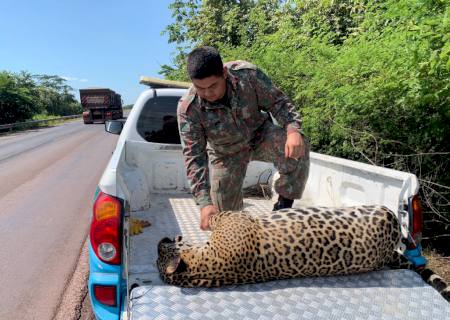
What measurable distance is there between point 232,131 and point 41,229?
3.46m

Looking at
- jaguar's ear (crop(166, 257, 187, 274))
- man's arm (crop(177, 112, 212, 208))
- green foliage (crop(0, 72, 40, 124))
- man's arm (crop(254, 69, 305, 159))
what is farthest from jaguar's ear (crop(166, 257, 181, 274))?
green foliage (crop(0, 72, 40, 124))

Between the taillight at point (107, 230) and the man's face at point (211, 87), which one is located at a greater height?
the man's face at point (211, 87)

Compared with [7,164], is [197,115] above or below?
above

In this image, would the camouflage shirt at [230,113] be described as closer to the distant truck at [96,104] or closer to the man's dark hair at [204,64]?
the man's dark hair at [204,64]

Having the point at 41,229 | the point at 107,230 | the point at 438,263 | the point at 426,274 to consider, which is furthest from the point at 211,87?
the point at 41,229

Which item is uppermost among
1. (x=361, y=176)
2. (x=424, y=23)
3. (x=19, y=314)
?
(x=424, y=23)

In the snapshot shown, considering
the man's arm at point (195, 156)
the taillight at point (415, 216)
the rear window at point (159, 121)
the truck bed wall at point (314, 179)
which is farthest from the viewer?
the rear window at point (159, 121)

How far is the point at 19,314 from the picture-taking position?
3.14 m

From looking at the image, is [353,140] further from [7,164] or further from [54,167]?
[7,164]

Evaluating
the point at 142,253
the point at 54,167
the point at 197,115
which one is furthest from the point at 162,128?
the point at 54,167

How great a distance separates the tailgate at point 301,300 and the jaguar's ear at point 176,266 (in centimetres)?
9

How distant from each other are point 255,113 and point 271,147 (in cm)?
31

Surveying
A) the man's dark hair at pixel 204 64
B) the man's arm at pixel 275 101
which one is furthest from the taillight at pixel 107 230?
the man's arm at pixel 275 101

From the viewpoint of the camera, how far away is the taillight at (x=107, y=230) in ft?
6.46
